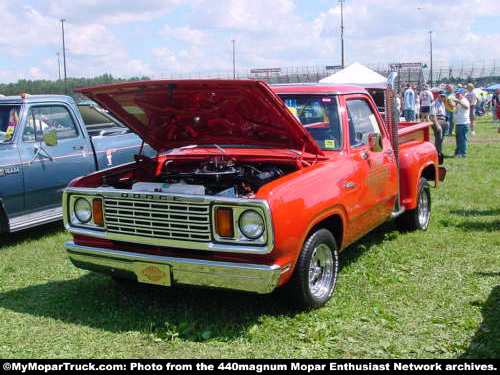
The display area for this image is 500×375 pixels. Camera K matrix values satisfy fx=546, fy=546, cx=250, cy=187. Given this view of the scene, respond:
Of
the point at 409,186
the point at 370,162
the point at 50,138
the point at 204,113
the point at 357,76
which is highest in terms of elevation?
the point at 357,76

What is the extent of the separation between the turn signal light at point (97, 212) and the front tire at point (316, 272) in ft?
5.20

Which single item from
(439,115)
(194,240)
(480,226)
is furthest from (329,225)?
(439,115)

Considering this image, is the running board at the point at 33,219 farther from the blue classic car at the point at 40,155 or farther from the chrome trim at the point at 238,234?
the chrome trim at the point at 238,234

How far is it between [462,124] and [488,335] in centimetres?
1048

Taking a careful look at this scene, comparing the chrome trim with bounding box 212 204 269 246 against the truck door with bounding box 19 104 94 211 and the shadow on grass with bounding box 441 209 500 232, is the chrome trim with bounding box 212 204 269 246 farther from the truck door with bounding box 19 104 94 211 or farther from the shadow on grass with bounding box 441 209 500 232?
the shadow on grass with bounding box 441 209 500 232

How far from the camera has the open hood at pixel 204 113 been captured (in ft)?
13.9

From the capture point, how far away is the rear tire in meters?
6.61

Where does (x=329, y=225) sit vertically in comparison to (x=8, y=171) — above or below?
below

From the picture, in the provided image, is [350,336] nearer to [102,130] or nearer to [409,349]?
[409,349]

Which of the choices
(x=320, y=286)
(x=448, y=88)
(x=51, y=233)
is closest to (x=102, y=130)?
(x=51, y=233)

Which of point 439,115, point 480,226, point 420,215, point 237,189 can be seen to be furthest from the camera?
point 439,115

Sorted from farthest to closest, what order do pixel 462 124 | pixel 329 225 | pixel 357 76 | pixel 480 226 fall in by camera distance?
pixel 357 76
pixel 462 124
pixel 480 226
pixel 329 225

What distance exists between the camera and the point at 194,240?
3914mm

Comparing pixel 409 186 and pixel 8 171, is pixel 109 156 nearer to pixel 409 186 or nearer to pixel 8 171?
pixel 8 171
